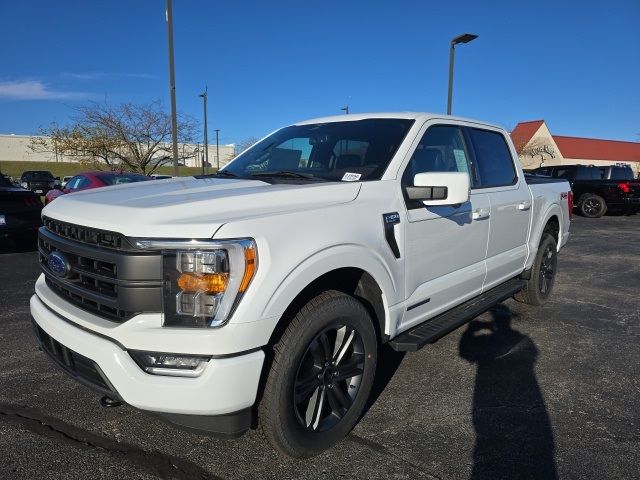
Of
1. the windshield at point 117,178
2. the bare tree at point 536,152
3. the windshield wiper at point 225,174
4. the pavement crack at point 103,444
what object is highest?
the bare tree at point 536,152

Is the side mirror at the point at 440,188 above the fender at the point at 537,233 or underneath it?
above

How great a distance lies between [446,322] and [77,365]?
2.31 m

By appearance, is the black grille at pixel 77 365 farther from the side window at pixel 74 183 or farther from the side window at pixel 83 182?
the side window at pixel 74 183

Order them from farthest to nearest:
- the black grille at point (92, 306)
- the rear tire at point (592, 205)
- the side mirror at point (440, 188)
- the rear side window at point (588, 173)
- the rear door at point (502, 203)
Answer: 1. the rear side window at point (588, 173)
2. the rear tire at point (592, 205)
3. the rear door at point (502, 203)
4. the side mirror at point (440, 188)
5. the black grille at point (92, 306)

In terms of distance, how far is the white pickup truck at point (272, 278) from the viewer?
206 centimetres

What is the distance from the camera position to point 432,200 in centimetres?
303

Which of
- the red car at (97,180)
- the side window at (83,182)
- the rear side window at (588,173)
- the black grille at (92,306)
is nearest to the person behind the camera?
the black grille at (92,306)

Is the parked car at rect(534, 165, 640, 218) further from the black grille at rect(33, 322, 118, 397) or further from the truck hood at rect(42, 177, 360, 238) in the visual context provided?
the black grille at rect(33, 322, 118, 397)

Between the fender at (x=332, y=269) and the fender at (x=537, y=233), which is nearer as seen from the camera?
the fender at (x=332, y=269)

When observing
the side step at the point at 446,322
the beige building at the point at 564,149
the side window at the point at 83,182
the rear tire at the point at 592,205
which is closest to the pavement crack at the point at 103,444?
the side step at the point at 446,322

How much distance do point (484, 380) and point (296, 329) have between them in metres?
1.90

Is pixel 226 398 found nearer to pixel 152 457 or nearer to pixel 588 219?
pixel 152 457

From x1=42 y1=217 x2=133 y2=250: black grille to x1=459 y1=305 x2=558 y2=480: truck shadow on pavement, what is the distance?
6.70ft

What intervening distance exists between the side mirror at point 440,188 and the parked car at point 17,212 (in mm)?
7411
